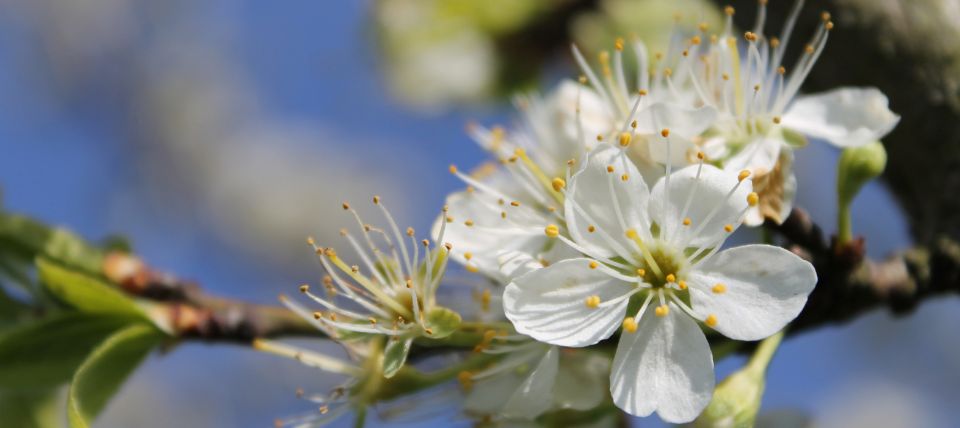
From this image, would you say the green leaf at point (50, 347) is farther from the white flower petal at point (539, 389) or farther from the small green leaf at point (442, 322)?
the white flower petal at point (539, 389)

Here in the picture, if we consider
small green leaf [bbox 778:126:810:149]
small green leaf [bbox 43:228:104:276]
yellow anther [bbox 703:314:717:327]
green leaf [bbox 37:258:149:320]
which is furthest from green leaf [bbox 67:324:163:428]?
small green leaf [bbox 778:126:810:149]

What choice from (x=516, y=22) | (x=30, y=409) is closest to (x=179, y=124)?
(x=516, y=22)

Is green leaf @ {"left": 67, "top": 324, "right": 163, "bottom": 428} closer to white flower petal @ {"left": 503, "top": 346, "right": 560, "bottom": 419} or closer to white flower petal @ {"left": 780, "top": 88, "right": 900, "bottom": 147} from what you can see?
white flower petal @ {"left": 503, "top": 346, "right": 560, "bottom": 419}

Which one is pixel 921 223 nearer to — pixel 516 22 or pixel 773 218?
pixel 773 218

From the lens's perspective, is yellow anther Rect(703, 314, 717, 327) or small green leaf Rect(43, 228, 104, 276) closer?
yellow anther Rect(703, 314, 717, 327)

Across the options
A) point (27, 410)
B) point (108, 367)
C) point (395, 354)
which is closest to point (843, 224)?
point (395, 354)

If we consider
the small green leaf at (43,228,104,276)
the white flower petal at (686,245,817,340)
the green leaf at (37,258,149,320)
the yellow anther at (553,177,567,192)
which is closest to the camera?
the white flower petal at (686,245,817,340)

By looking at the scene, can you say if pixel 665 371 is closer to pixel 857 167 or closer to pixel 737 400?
pixel 737 400
